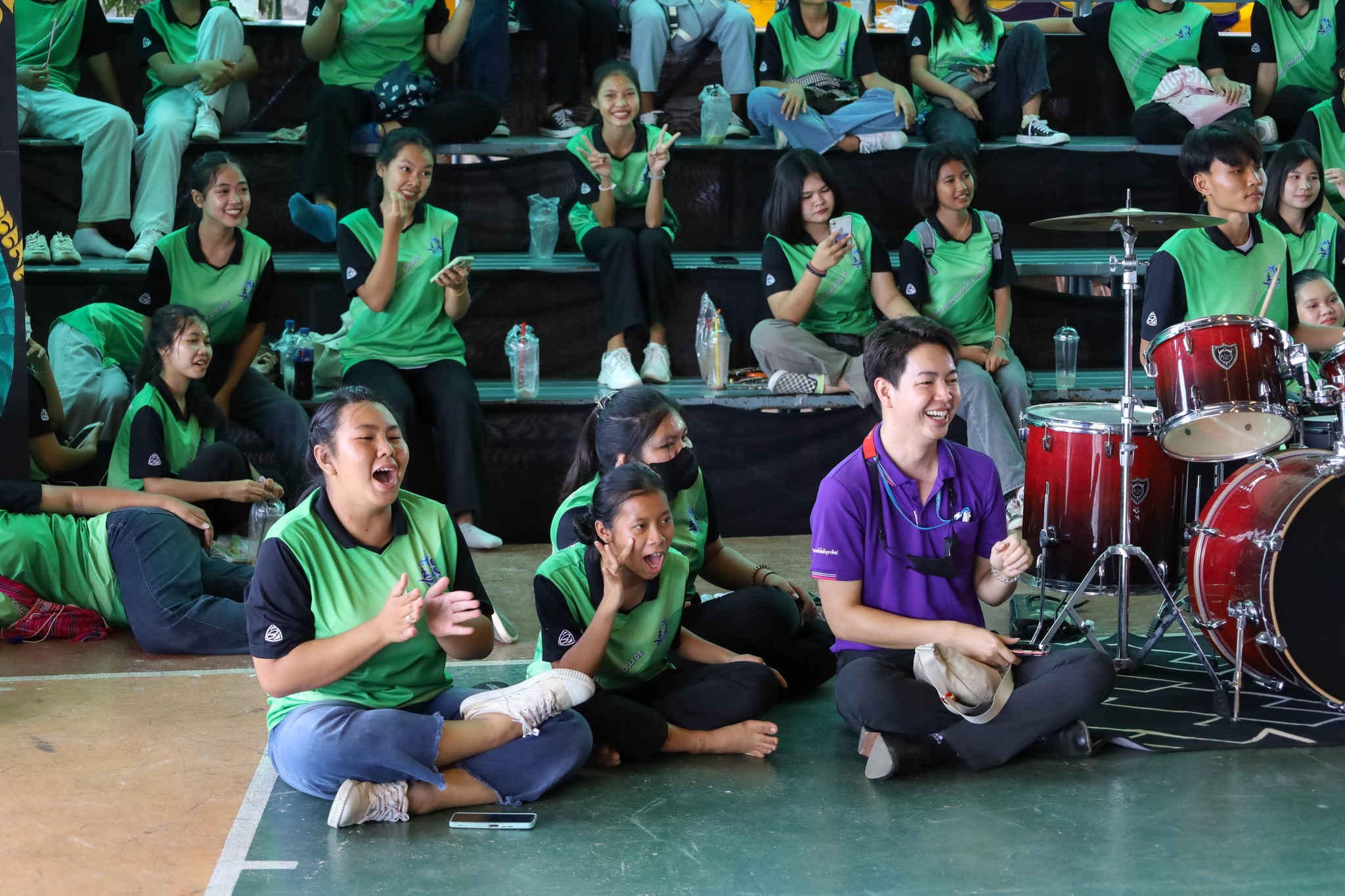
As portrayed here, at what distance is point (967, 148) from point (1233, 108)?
1422 millimetres

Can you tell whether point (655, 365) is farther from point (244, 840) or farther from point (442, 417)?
point (244, 840)

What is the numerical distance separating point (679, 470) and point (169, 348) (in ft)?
6.75

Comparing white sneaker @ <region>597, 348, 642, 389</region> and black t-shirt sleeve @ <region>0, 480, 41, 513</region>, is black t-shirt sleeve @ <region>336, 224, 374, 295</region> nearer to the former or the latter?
white sneaker @ <region>597, 348, 642, 389</region>

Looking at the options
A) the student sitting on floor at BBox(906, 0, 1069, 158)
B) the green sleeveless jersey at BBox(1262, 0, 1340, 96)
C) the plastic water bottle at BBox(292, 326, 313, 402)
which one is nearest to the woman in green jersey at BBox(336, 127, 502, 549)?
the plastic water bottle at BBox(292, 326, 313, 402)

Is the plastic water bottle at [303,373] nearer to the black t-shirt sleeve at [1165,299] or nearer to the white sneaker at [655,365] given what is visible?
the white sneaker at [655,365]

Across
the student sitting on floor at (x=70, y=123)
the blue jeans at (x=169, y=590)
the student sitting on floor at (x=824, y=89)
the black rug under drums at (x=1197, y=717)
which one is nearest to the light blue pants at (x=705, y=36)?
the student sitting on floor at (x=824, y=89)

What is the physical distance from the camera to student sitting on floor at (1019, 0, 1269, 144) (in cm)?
695

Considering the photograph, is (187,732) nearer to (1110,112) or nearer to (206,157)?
(206,157)

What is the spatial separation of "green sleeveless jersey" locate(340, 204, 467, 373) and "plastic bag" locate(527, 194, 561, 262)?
1.02 meters

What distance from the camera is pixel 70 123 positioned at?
603cm

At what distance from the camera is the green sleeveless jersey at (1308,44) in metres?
7.11

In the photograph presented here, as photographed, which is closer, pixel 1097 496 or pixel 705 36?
pixel 1097 496

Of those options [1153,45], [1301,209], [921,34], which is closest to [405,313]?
[921,34]

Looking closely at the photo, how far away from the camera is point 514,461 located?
18.0 ft
